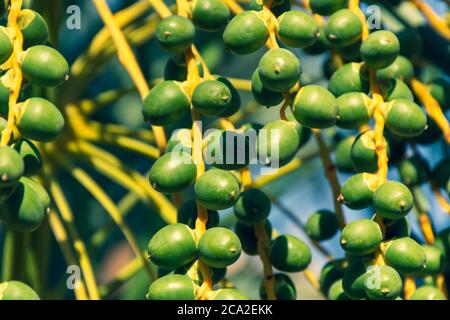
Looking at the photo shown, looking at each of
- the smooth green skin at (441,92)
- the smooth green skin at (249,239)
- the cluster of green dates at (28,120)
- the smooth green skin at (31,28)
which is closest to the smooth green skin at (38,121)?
the cluster of green dates at (28,120)

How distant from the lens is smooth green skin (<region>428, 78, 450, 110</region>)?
161cm

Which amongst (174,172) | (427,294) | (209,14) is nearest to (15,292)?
(174,172)

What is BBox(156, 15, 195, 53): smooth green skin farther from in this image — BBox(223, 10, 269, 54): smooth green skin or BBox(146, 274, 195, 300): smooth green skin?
BBox(146, 274, 195, 300): smooth green skin

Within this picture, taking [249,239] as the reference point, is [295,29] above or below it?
above

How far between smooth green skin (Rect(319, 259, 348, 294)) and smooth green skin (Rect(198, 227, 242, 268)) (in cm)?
31

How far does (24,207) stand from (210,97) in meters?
0.26

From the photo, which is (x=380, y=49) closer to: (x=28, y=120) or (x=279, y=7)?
(x=279, y=7)

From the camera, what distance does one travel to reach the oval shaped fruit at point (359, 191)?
1.32 m

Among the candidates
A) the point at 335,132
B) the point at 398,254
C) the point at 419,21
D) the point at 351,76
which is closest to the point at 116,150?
the point at 335,132

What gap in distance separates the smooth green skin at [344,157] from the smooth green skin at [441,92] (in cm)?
15

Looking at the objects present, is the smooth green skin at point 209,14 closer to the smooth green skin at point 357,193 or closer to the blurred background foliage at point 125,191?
the smooth green skin at point 357,193

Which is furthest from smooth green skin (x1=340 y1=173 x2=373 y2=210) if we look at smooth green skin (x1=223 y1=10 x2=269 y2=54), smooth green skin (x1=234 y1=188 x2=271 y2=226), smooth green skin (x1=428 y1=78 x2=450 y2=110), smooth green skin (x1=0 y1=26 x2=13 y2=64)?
smooth green skin (x1=0 y1=26 x2=13 y2=64)

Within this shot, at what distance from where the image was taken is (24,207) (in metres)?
1.17
